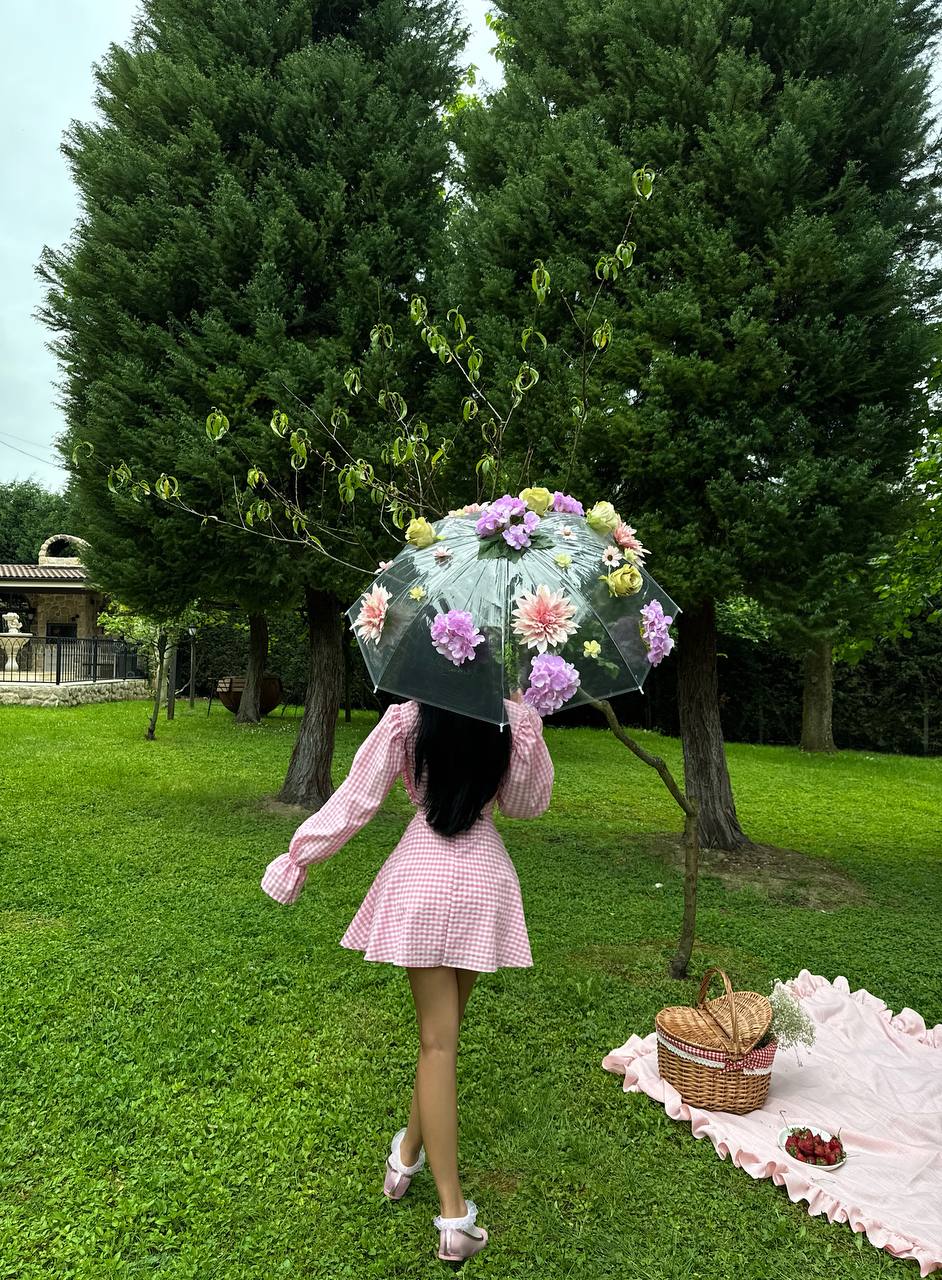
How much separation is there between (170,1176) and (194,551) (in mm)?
5699

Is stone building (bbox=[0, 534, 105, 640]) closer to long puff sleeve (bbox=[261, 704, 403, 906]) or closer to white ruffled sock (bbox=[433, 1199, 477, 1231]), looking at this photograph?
long puff sleeve (bbox=[261, 704, 403, 906])

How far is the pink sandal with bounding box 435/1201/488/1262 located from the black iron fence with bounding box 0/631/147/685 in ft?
63.8

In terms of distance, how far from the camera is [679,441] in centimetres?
646

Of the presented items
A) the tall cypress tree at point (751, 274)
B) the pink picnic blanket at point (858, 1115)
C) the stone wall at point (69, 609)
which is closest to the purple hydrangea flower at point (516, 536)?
the pink picnic blanket at point (858, 1115)

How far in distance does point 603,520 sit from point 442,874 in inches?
51.7

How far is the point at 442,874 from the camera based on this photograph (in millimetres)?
2693

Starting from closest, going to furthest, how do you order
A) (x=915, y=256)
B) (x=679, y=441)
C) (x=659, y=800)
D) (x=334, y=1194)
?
(x=334, y=1194), (x=679, y=441), (x=915, y=256), (x=659, y=800)

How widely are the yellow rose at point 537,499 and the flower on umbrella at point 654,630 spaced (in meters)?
0.51

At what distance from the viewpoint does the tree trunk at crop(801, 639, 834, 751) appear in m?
16.7

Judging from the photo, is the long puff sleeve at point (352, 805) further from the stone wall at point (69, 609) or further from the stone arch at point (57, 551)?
the stone wall at point (69, 609)

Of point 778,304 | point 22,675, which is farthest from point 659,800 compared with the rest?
point 22,675

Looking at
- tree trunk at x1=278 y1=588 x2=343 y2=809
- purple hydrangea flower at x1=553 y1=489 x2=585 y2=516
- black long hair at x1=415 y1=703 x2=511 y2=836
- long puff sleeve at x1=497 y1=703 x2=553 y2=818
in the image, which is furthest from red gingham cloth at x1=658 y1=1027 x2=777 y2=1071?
tree trunk at x1=278 y1=588 x2=343 y2=809

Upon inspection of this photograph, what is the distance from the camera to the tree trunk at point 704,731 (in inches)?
311

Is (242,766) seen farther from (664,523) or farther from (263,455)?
(664,523)
